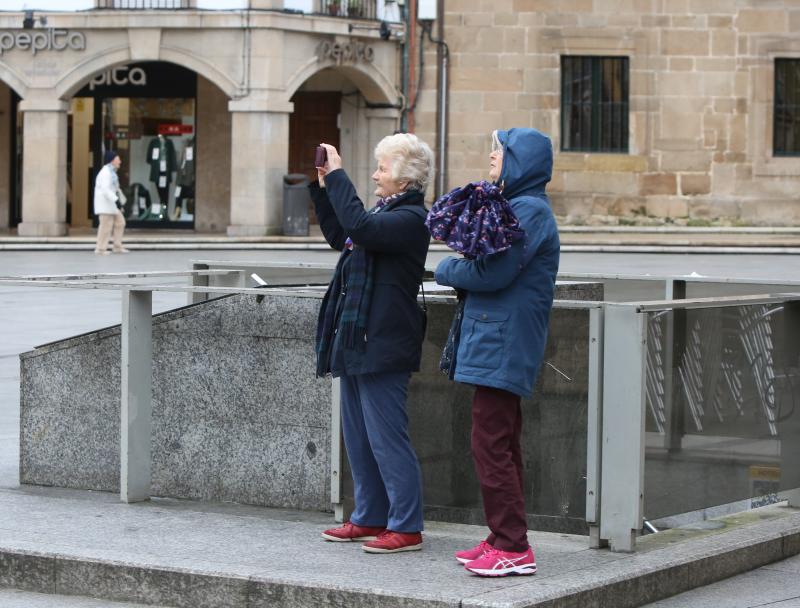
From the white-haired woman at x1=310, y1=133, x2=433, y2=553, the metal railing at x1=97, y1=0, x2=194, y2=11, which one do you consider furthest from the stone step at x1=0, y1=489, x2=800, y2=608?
the metal railing at x1=97, y1=0, x2=194, y2=11

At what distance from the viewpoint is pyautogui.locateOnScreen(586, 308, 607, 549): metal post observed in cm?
636

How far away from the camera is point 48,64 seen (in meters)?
31.2

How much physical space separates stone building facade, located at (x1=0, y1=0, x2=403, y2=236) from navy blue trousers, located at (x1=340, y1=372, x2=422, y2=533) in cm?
2429

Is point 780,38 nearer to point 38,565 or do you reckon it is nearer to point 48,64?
point 48,64

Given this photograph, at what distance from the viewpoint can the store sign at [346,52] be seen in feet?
102

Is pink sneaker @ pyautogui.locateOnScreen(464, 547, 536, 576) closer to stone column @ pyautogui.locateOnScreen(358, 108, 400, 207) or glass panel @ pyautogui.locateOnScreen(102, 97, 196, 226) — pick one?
stone column @ pyautogui.locateOnScreen(358, 108, 400, 207)

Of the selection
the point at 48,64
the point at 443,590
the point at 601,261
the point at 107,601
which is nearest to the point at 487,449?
the point at 443,590

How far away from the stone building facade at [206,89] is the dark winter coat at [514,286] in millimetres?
24838

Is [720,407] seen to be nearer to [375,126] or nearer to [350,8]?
[350,8]

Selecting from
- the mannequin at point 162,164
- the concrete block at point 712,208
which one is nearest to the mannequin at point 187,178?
the mannequin at point 162,164

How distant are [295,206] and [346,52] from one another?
3259mm

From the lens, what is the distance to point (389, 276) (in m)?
6.27

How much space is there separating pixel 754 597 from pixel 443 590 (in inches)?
50.0

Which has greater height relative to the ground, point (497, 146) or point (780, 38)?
point (780, 38)
